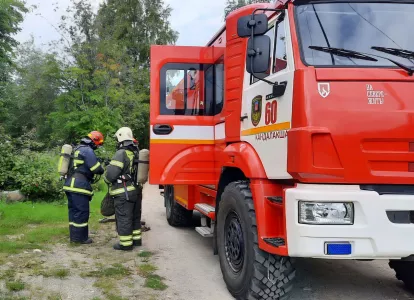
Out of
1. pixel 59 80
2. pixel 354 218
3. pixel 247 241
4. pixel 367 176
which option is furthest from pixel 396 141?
pixel 59 80

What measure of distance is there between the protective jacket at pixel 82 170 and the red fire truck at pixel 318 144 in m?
2.73

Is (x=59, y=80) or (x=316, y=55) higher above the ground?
(x=59, y=80)

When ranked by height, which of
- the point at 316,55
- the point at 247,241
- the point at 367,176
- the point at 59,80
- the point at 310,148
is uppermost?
the point at 59,80

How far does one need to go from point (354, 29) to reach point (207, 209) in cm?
312

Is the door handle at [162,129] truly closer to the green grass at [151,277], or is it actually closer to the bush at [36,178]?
the green grass at [151,277]

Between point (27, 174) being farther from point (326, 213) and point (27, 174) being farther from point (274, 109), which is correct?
point (326, 213)

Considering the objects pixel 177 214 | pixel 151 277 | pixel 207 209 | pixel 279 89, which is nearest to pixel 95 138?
pixel 177 214

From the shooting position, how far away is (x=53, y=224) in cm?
827

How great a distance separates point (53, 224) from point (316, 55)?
6.34m

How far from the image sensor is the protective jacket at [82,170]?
683cm

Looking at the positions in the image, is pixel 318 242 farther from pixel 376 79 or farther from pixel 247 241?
pixel 376 79

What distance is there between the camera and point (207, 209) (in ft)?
19.5

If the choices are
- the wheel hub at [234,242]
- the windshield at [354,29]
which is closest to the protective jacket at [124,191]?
the wheel hub at [234,242]

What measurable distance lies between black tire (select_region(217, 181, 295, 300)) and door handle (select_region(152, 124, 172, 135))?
172 cm
